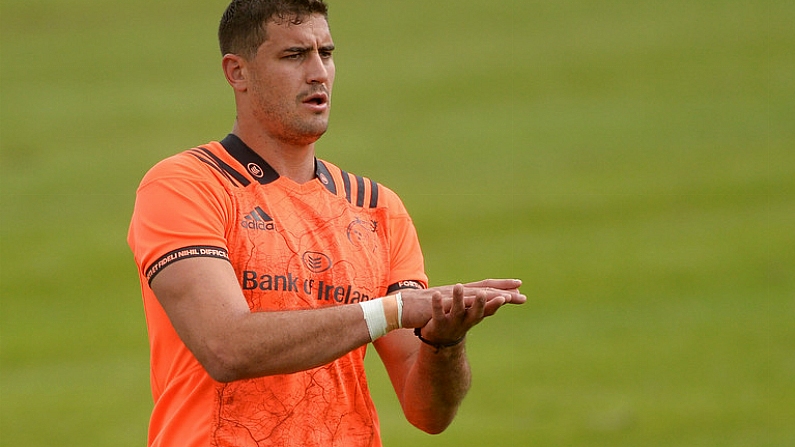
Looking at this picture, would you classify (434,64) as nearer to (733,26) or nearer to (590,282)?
(733,26)

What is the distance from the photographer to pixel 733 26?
23.9 metres

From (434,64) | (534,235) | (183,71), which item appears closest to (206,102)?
(183,71)

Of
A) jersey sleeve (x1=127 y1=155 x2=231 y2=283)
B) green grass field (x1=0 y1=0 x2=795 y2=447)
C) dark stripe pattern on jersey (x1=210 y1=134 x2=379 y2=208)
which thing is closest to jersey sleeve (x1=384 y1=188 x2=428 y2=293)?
dark stripe pattern on jersey (x1=210 y1=134 x2=379 y2=208)

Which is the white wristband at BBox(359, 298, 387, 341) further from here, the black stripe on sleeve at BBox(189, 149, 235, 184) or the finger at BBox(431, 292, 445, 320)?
the black stripe on sleeve at BBox(189, 149, 235, 184)

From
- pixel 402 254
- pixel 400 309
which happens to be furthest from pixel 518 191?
pixel 400 309

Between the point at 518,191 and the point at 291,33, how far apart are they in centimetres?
1349

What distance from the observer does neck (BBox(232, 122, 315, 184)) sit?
18.2 feet

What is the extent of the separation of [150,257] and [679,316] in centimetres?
1174

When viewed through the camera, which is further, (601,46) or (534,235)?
(601,46)

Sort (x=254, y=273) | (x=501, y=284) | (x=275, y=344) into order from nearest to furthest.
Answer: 1. (x=275, y=344)
2. (x=501, y=284)
3. (x=254, y=273)

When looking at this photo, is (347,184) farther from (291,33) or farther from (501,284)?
(501,284)

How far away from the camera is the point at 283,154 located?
557 cm

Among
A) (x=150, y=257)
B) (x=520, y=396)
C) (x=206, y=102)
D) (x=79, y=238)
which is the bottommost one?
(x=520, y=396)

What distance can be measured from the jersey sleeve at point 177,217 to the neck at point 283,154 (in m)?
0.35
